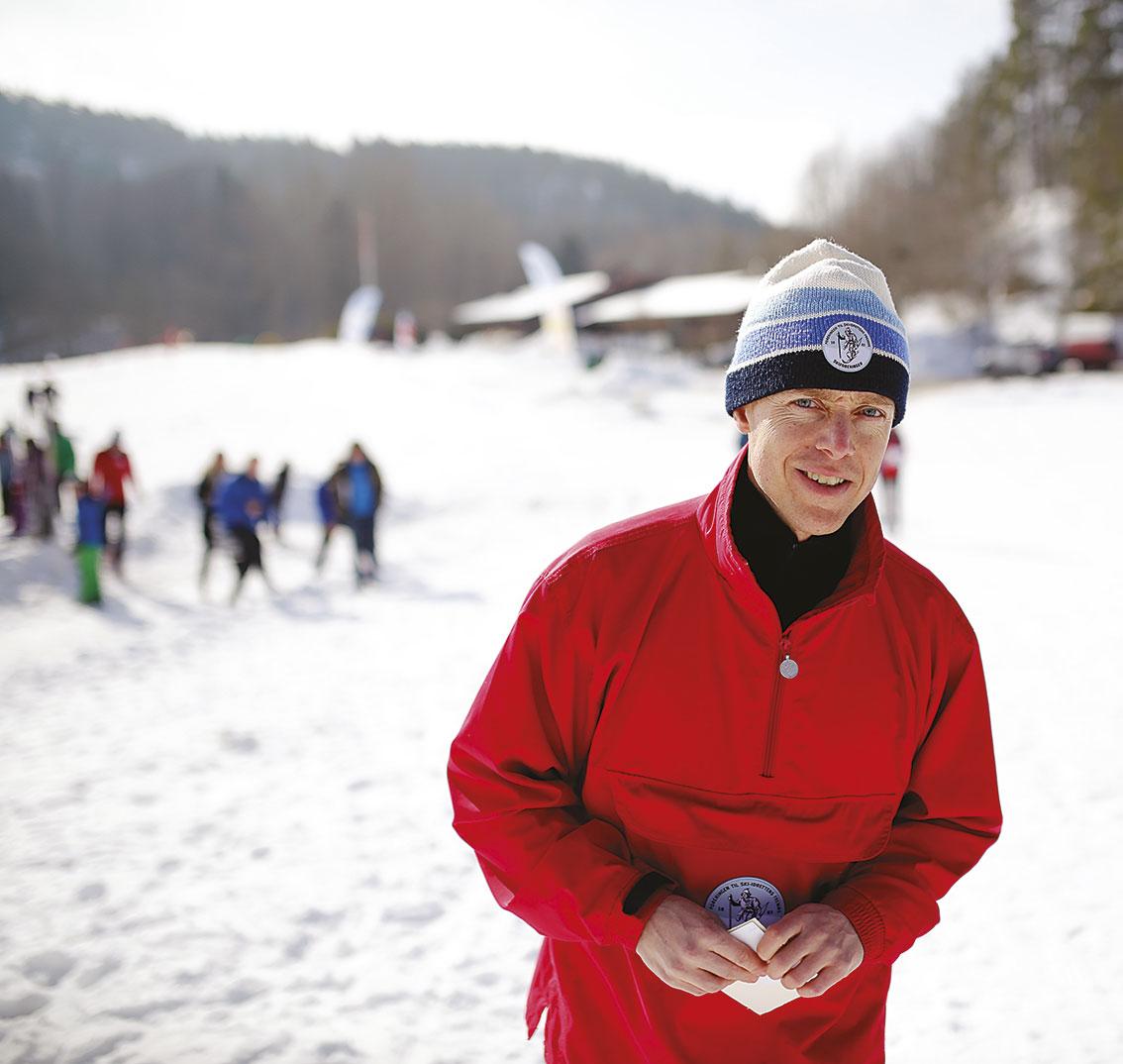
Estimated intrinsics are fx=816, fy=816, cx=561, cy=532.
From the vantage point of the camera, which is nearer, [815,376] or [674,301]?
[815,376]

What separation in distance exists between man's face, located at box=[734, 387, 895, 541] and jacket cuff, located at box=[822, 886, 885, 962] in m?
0.65

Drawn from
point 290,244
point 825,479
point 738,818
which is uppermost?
point 290,244

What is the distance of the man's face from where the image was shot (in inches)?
54.8

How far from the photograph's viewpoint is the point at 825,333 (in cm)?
142

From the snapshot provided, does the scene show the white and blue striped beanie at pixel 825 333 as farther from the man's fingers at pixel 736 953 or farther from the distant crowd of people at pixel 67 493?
the distant crowd of people at pixel 67 493

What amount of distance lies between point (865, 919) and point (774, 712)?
385 mm

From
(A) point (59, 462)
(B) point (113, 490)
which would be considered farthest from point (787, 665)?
(A) point (59, 462)

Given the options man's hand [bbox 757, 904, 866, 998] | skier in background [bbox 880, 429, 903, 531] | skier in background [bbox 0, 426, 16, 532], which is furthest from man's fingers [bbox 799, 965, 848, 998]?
skier in background [bbox 0, 426, 16, 532]

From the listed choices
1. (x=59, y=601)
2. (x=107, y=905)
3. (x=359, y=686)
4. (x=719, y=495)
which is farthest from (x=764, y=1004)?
(x=59, y=601)

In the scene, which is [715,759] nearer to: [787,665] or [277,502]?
[787,665]

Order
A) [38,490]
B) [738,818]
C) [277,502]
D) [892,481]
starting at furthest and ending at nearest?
[277,502] < [38,490] < [892,481] < [738,818]

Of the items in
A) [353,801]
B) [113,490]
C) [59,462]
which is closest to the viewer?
[353,801]

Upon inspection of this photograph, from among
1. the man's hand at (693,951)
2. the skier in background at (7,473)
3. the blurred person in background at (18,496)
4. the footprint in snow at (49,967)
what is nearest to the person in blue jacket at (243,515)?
the blurred person in background at (18,496)

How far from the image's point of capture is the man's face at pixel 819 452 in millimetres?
1393
